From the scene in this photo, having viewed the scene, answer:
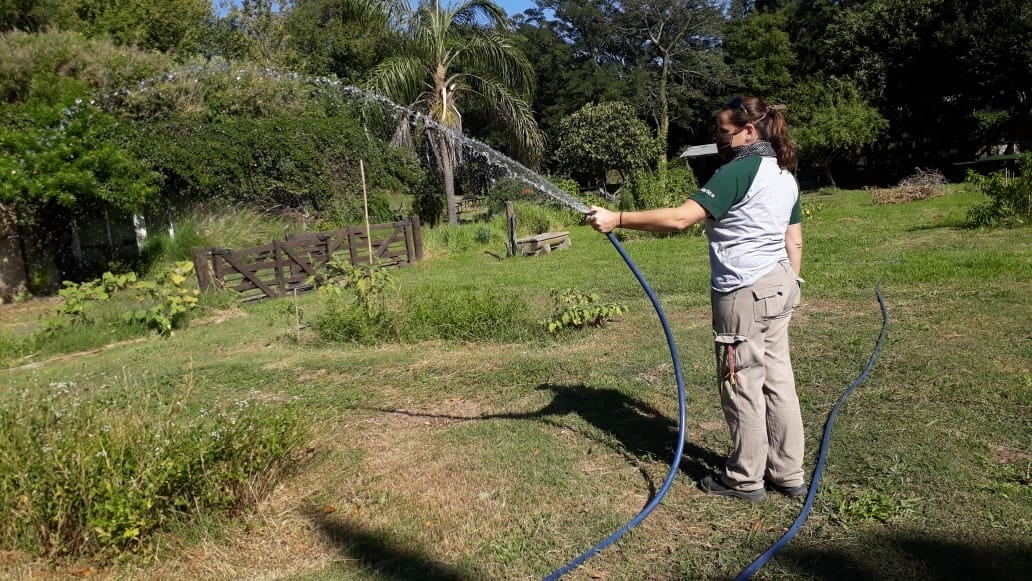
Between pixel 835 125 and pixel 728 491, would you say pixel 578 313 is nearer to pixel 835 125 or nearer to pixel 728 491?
pixel 728 491

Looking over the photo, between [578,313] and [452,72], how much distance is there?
14.0 meters

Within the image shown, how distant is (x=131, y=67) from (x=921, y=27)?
1010 inches

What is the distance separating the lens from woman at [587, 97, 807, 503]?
3057 mm

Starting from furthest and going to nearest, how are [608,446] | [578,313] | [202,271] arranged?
[202,271] < [578,313] < [608,446]

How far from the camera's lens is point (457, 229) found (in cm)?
1648

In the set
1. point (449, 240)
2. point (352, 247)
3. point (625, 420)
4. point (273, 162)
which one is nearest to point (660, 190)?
point (449, 240)

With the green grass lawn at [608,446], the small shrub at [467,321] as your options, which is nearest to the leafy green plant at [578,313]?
the green grass lawn at [608,446]

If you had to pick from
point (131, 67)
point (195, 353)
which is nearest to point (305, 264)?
point (195, 353)

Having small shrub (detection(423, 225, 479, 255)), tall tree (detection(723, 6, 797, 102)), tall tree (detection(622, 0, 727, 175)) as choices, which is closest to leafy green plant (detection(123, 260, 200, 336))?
small shrub (detection(423, 225, 479, 255))

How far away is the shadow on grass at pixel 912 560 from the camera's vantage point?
8.64 feet

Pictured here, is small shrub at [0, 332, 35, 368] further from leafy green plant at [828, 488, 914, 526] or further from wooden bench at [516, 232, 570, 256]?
wooden bench at [516, 232, 570, 256]

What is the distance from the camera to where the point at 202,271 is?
34.1 feet

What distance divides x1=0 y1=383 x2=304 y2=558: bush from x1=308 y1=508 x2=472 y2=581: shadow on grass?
1.43ft

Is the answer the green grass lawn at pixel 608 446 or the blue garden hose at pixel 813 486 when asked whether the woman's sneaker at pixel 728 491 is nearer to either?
the green grass lawn at pixel 608 446
